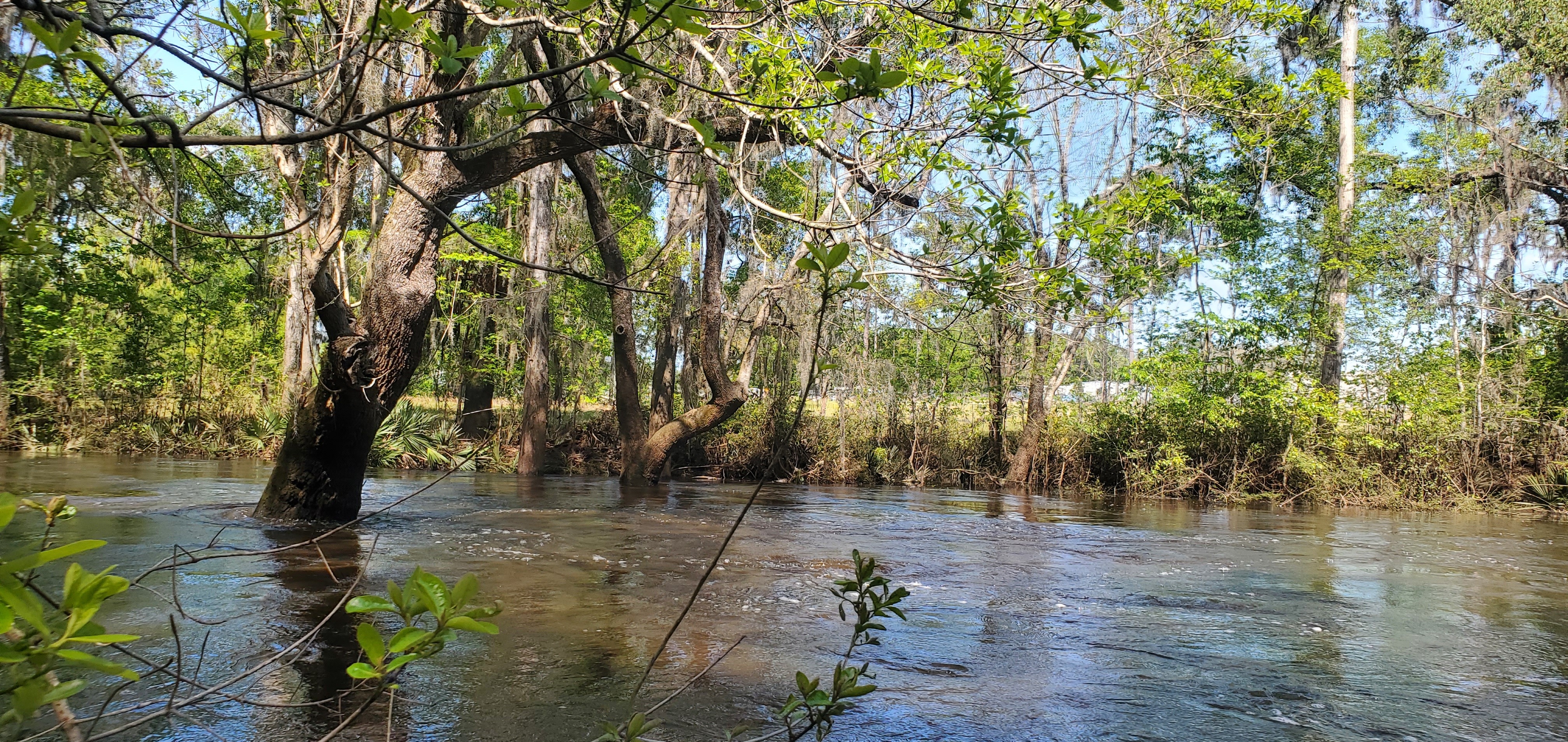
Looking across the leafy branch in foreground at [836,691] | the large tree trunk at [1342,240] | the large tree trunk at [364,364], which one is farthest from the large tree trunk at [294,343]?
the large tree trunk at [1342,240]

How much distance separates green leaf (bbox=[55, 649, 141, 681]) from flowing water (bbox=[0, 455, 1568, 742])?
4.03 feet

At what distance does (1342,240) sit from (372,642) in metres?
20.0

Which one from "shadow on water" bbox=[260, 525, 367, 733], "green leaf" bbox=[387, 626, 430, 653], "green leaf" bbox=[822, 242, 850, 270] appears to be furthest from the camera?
"shadow on water" bbox=[260, 525, 367, 733]

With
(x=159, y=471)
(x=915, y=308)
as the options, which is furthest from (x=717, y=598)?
(x=159, y=471)

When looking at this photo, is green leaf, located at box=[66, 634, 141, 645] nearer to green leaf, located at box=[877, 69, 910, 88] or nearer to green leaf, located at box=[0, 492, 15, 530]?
green leaf, located at box=[0, 492, 15, 530]

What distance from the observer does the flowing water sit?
3.73m

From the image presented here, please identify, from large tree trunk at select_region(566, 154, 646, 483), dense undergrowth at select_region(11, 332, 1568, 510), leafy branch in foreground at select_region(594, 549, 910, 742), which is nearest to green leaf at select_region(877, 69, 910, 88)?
leafy branch in foreground at select_region(594, 549, 910, 742)

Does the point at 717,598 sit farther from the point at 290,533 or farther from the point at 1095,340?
the point at 1095,340

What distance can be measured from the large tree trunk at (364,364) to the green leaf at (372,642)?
6.40m

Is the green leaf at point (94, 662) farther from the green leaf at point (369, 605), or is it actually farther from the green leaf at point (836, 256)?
the green leaf at point (836, 256)

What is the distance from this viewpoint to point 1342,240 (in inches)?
693

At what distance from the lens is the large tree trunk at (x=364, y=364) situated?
7406 mm

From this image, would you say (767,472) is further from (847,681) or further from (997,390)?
(997,390)

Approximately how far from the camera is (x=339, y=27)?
12.0 feet
